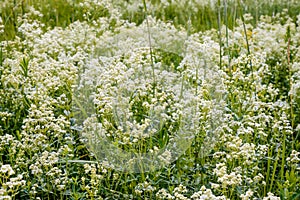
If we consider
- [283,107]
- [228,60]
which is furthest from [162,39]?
[283,107]

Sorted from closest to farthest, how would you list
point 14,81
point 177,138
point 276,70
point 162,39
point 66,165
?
point 66,165, point 177,138, point 14,81, point 276,70, point 162,39

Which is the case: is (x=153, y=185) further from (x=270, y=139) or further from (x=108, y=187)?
(x=270, y=139)

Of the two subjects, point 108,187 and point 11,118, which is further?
point 11,118

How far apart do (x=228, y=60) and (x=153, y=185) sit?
155cm

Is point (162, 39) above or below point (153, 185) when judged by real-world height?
above

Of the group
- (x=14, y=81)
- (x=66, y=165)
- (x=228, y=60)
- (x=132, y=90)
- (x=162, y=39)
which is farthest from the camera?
(x=162, y=39)

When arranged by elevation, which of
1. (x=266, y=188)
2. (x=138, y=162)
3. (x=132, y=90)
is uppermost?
(x=132, y=90)

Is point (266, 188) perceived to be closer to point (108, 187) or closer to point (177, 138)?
point (177, 138)

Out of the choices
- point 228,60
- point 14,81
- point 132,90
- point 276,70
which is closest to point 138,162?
point 132,90

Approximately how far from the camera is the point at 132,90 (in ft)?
10.8

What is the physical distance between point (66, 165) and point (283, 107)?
1516mm

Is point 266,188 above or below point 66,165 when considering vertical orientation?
Result: below

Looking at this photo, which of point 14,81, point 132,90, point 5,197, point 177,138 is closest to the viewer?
point 5,197

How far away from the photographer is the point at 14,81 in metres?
3.50
